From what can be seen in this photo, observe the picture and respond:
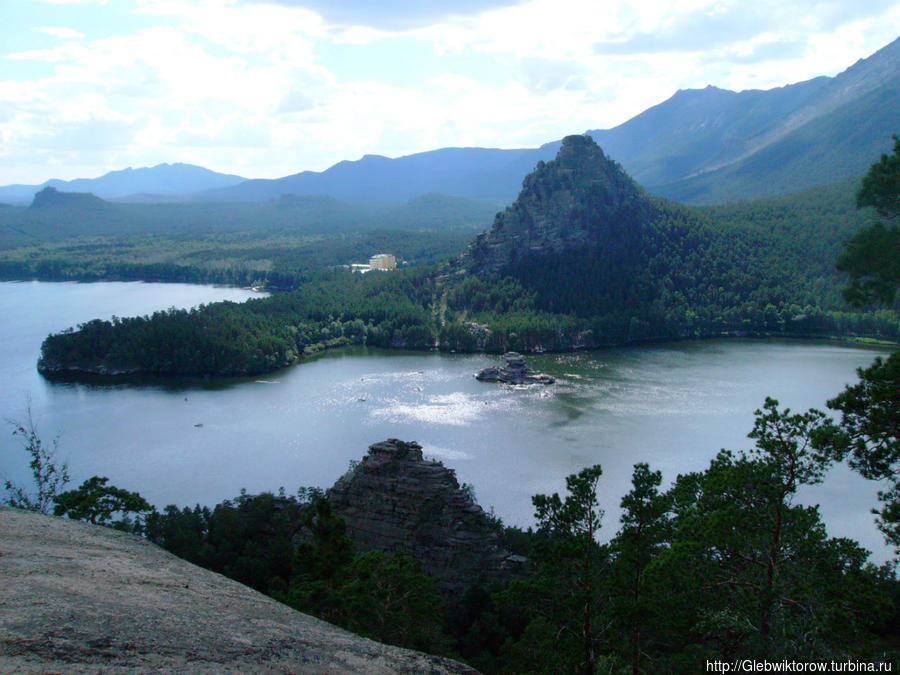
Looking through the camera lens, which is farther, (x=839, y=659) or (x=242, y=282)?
(x=242, y=282)

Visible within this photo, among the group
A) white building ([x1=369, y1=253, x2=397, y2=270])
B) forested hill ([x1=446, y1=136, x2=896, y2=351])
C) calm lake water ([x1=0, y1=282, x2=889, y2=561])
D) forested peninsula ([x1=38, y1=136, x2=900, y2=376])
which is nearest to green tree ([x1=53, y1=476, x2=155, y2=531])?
calm lake water ([x1=0, y1=282, x2=889, y2=561])

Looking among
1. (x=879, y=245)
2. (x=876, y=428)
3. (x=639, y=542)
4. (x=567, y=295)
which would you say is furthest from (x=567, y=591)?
(x=567, y=295)

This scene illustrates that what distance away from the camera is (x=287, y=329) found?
80.4 m

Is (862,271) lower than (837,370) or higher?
higher

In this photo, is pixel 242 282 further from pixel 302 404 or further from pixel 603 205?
pixel 302 404

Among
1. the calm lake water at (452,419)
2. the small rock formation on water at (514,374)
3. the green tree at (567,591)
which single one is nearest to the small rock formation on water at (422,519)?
the calm lake water at (452,419)

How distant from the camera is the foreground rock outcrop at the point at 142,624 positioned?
21.4 ft

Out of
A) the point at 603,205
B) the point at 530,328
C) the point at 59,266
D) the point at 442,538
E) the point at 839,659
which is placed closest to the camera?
the point at 839,659

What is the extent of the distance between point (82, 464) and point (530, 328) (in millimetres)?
49481

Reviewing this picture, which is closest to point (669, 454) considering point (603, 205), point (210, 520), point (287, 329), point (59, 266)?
point (210, 520)

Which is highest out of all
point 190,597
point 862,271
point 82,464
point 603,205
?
point 603,205

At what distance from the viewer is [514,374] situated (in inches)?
2485

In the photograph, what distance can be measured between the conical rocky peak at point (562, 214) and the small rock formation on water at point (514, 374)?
132 feet

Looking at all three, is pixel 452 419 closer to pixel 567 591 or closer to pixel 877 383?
pixel 567 591
